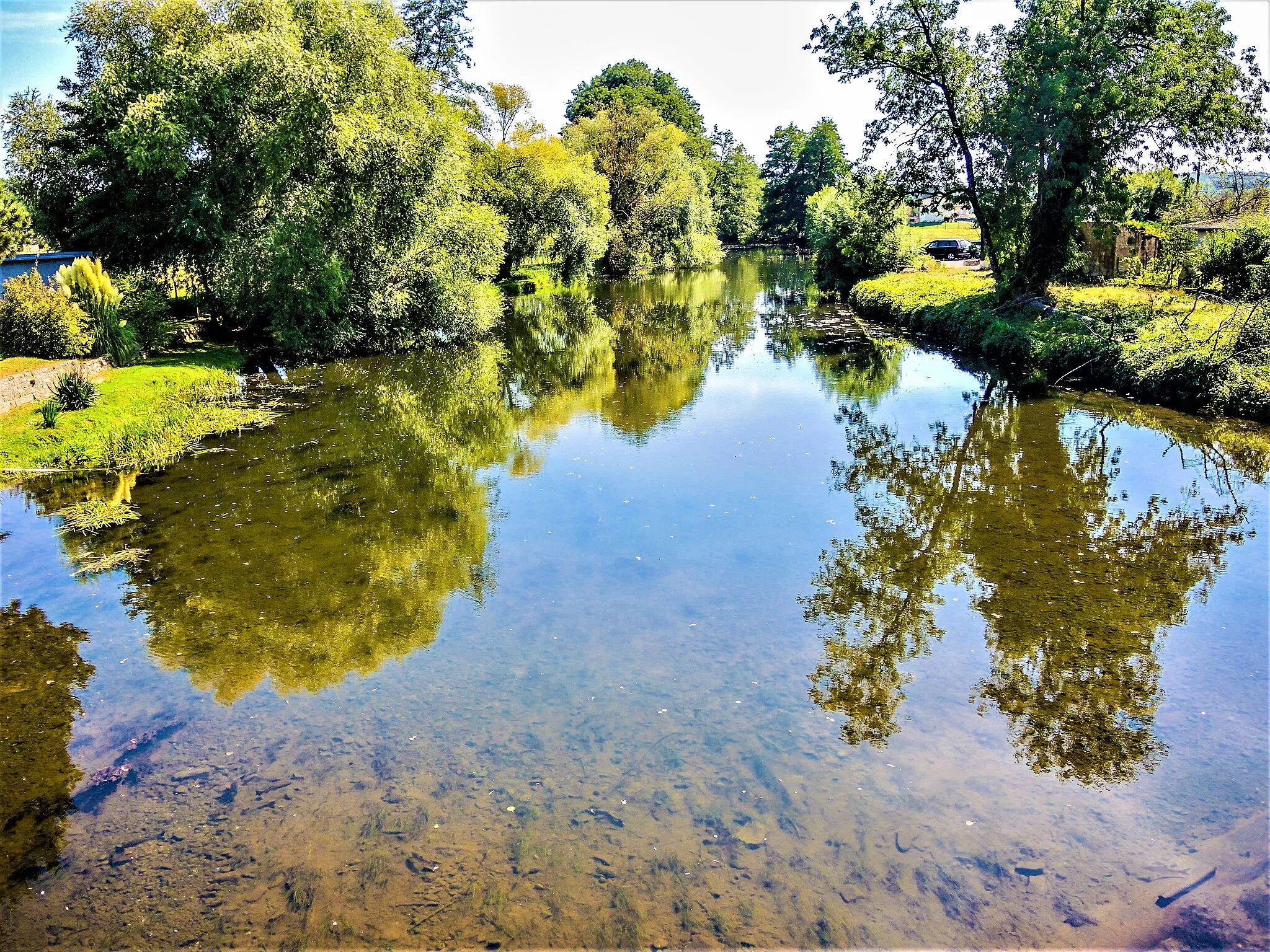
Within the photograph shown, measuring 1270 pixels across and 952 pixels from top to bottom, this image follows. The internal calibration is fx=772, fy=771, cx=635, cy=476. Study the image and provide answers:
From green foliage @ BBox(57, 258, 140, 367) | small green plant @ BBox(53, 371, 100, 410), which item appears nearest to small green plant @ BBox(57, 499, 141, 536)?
small green plant @ BBox(53, 371, 100, 410)

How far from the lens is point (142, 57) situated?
72.1 ft

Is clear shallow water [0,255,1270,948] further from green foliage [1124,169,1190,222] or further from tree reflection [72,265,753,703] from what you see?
green foliage [1124,169,1190,222]

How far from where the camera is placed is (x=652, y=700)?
7.75 meters

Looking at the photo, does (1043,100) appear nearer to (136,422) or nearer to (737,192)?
(136,422)

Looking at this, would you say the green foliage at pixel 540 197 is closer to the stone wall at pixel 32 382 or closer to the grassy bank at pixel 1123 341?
the grassy bank at pixel 1123 341

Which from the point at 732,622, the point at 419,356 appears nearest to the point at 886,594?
the point at 732,622

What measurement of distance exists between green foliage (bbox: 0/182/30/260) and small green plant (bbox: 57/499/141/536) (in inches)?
1015

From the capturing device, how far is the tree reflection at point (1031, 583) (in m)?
7.36

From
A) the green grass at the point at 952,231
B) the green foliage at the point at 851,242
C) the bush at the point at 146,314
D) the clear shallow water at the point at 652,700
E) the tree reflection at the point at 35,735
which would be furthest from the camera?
the green grass at the point at 952,231

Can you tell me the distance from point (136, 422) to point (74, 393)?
4.46 ft

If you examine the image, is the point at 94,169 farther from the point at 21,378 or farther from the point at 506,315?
the point at 506,315

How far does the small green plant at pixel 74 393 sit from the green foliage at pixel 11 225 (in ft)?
69.8

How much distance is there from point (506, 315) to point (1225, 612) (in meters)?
32.8

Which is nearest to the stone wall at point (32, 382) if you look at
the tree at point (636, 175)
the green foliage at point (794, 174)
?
the tree at point (636, 175)
